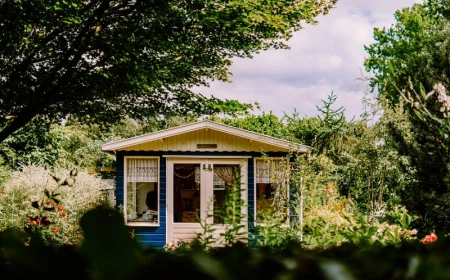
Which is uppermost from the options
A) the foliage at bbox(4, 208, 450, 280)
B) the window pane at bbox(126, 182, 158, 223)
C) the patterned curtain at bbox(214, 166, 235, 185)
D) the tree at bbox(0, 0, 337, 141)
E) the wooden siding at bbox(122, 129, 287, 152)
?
the tree at bbox(0, 0, 337, 141)

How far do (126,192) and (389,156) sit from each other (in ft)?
21.5

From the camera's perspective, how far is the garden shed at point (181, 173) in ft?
41.9

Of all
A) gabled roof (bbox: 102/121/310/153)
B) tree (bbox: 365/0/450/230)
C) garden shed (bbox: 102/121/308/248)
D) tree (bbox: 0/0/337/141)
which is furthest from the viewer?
garden shed (bbox: 102/121/308/248)

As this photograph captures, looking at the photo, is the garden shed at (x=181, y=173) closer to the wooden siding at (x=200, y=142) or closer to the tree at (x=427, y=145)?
the wooden siding at (x=200, y=142)

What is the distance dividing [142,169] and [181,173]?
3.32 feet

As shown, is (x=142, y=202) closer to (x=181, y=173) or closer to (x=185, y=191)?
(x=185, y=191)

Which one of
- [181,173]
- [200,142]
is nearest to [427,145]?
[200,142]

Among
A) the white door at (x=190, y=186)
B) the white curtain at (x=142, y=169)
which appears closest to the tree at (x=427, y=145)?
the white door at (x=190, y=186)

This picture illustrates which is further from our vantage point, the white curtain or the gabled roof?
the white curtain

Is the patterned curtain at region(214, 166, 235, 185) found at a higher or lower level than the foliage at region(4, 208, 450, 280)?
higher

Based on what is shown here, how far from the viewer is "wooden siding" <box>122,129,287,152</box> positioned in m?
12.9

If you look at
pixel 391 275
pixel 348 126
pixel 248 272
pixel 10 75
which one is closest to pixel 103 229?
pixel 248 272

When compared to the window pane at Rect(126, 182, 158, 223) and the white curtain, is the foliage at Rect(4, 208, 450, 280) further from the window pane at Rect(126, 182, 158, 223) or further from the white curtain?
the window pane at Rect(126, 182, 158, 223)

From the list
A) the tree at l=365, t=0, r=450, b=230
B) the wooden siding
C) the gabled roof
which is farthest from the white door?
the tree at l=365, t=0, r=450, b=230
